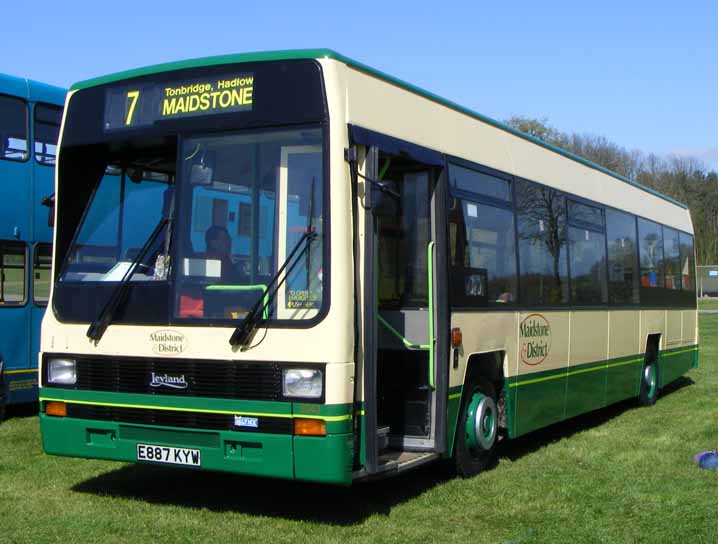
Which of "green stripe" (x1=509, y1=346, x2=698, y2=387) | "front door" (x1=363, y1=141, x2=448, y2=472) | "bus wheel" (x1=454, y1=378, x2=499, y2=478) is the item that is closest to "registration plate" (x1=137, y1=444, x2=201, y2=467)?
"front door" (x1=363, y1=141, x2=448, y2=472)

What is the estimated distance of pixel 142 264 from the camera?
7.25m

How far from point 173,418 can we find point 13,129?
722 centimetres

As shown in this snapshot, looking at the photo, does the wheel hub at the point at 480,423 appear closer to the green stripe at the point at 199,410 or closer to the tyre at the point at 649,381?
the green stripe at the point at 199,410

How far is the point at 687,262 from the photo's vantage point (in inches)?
686

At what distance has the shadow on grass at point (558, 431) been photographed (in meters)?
10.7

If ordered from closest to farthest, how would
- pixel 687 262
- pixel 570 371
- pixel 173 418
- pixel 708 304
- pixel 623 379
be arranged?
pixel 173 418 < pixel 570 371 < pixel 623 379 < pixel 687 262 < pixel 708 304

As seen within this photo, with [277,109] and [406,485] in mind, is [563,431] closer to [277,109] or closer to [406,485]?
[406,485]

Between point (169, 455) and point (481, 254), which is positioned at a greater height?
point (481, 254)

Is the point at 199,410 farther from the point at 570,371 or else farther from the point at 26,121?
the point at 26,121

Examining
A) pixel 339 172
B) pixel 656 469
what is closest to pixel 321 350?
pixel 339 172

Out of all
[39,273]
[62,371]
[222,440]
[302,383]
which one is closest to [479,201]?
[302,383]

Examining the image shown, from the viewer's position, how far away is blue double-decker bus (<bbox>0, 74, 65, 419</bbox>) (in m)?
12.6

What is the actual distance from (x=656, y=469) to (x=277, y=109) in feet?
16.9

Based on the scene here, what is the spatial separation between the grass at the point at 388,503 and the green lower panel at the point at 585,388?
670 millimetres
